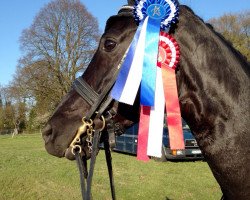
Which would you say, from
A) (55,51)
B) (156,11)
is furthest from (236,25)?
(156,11)

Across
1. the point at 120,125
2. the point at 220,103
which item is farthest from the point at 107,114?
the point at 220,103

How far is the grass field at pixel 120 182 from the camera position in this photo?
751 cm

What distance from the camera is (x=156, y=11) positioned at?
2434 mm

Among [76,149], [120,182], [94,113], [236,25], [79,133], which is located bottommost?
[120,182]

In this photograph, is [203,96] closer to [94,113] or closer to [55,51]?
[94,113]

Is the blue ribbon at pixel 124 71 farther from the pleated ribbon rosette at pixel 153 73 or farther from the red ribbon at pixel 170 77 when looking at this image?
the red ribbon at pixel 170 77

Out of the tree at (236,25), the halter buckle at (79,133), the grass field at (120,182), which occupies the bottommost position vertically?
the grass field at (120,182)

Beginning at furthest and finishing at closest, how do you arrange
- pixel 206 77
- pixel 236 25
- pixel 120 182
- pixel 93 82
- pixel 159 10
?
1. pixel 236 25
2. pixel 120 182
3. pixel 159 10
4. pixel 93 82
5. pixel 206 77

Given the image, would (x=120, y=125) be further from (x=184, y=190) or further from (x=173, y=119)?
(x=184, y=190)

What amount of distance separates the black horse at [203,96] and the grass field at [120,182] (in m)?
5.28

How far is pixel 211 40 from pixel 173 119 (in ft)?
1.83

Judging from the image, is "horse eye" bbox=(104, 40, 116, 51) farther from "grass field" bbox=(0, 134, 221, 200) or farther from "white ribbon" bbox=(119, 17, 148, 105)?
"grass field" bbox=(0, 134, 221, 200)

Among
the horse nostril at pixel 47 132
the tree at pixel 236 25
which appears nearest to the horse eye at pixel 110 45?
the horse nostril at pixel 47 132

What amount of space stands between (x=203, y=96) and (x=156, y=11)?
0.67m
